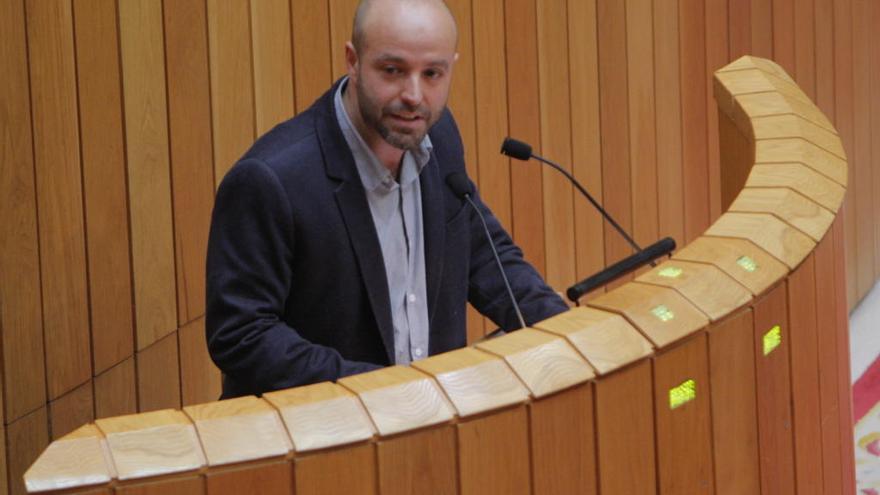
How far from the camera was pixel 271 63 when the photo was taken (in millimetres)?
2422

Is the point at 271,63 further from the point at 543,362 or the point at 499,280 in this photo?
the point at 543,362

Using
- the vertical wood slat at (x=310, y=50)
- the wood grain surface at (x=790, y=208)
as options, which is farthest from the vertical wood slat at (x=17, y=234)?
the wood grain surface at (x=790, y=208)

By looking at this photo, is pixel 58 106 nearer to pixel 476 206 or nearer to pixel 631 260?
pixel 476 206

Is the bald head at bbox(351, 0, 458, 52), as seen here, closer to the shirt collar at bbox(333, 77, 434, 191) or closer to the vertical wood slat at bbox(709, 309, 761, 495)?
the shirt collar at bbox(333, 77, 434, 191)

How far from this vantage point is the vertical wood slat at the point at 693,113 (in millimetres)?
3500

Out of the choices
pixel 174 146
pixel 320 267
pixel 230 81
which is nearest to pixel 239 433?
pixel 320 267

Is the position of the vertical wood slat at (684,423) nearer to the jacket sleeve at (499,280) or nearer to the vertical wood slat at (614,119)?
the jacket sleeve at (499,280)

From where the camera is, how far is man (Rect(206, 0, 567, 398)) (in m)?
1.58

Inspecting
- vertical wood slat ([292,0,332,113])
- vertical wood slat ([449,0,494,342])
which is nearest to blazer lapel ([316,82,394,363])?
vertical wood slat ([292,0,332,113])

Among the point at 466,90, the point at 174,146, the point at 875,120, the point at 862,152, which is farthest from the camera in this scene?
the point at 875,120

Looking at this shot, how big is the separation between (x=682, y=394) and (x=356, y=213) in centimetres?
58

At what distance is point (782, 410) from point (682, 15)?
2210mm

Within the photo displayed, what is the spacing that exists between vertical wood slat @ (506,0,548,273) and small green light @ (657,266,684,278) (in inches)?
63.6

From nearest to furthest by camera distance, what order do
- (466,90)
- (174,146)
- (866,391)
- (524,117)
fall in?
1. (174,146)
2. (466,90)
3. (524,117)
4. (866,391)
